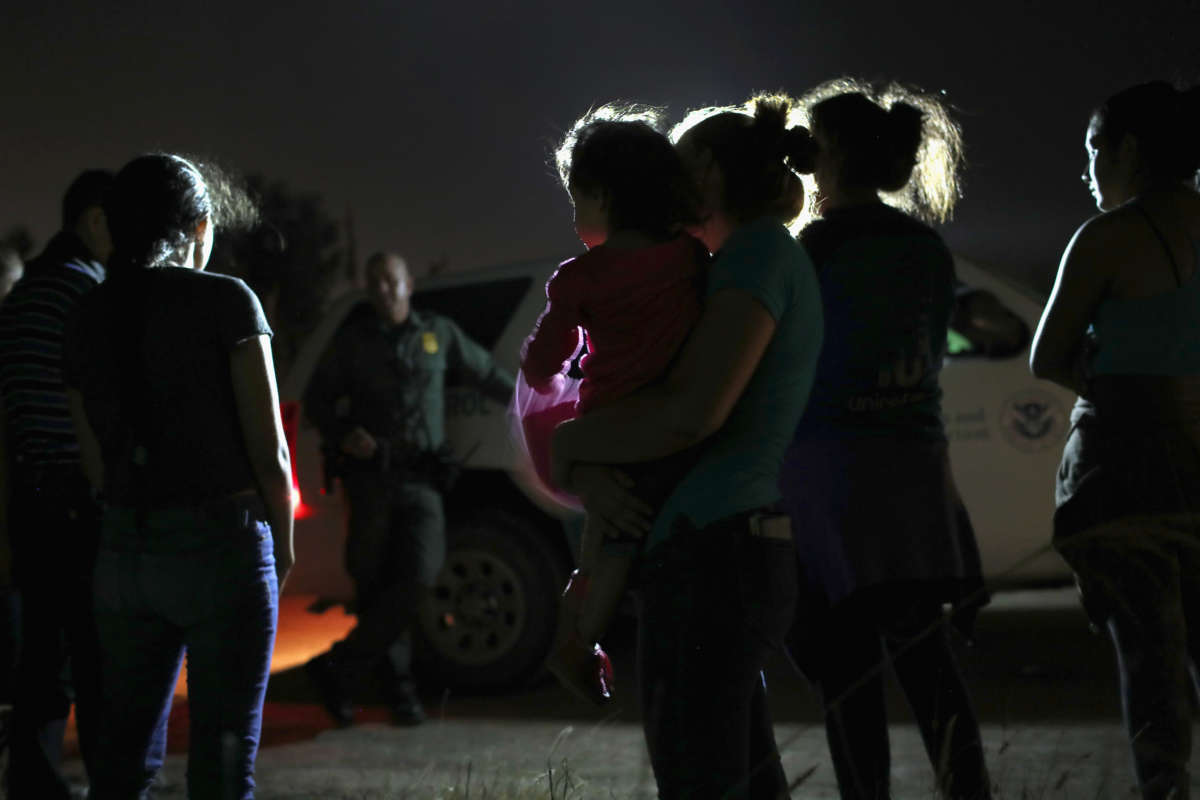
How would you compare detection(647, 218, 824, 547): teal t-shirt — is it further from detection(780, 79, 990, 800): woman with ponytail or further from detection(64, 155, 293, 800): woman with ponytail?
detection(64, 155, 293, 800): woman with ponytail

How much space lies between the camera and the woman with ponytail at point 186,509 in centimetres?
289

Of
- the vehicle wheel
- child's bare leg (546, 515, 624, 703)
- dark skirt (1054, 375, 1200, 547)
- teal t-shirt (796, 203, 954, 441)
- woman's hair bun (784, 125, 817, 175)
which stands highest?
woman's hair bun (784, 125, 817, 175)

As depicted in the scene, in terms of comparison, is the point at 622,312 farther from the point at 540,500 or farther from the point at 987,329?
the point at 987,329

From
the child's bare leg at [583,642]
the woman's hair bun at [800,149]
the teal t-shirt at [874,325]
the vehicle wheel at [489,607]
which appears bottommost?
the vehicle wheel at [489,607]

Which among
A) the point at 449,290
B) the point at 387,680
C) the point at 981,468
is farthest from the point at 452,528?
the point at 981,468

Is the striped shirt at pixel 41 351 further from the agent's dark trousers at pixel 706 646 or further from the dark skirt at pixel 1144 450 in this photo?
the dark skirt at pixel 1144 450

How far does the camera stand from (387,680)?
20.0 feet

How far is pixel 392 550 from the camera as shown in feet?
20.1

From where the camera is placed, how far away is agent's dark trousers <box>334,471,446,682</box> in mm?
6023

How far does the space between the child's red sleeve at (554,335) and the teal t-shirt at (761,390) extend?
10.6 inches

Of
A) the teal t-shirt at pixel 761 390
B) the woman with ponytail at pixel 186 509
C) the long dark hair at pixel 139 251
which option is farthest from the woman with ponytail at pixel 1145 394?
the long dark hair at pixel 139 251

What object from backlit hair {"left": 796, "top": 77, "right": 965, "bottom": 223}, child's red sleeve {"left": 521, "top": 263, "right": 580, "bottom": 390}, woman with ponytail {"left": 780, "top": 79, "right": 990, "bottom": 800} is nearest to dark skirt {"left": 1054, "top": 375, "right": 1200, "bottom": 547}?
woman with ponytail {"left": 780, "top": 79, "right": 990, "bottom": 800}

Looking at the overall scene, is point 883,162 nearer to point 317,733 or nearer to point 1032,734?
point 1032,734

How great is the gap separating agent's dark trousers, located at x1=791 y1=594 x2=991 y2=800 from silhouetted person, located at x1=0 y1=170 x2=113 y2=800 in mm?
2084
